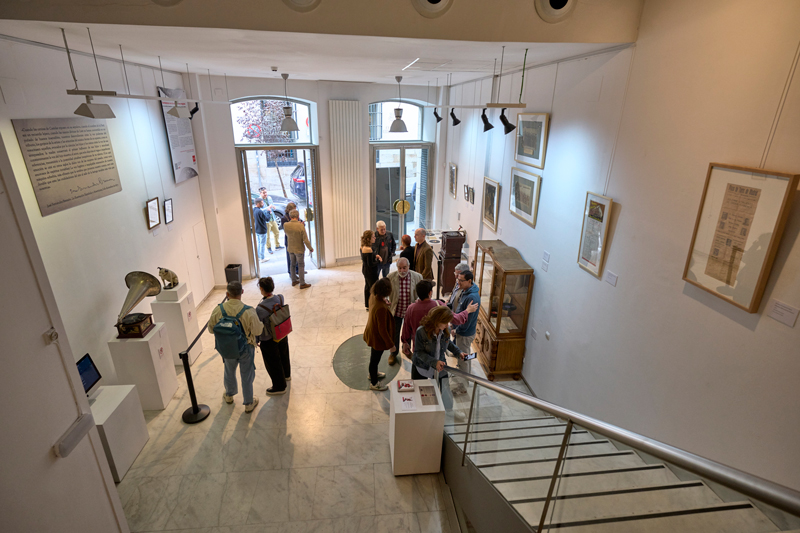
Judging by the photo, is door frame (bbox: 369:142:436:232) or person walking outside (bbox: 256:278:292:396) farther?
door frame (bbox: 369:142:436:232)

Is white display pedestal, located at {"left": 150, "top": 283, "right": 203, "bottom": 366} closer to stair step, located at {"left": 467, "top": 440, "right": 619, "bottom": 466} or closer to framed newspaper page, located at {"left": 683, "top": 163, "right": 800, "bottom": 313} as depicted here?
stair step, located at {"left": 467, "top": 440, "right": 619, "bottom": 466}

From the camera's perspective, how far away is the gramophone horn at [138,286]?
4.97 m

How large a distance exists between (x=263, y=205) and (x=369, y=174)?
8.15 feet

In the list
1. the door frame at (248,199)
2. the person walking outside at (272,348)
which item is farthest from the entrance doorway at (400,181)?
the person walking outside at (272,348)

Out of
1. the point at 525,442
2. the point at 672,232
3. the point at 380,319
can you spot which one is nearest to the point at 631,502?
the point at 525,442

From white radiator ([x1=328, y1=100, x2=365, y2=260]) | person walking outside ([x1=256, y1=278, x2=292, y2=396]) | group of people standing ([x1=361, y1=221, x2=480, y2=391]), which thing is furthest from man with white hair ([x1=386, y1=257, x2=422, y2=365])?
white radiator ([x1=328, y1=100, x2=365, y2=260])

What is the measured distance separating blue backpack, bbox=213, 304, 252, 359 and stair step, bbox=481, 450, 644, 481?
9.33 ft

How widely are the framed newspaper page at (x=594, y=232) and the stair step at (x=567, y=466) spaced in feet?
6.02

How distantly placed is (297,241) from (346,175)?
2052 millimetres

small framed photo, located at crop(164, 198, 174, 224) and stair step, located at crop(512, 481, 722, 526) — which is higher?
small framed photo, located at crop(164, 198, 174, 224)

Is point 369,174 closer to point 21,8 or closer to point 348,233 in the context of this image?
point 348,233

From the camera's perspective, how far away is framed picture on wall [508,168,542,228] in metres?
5.28

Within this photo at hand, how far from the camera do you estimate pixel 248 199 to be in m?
8.48

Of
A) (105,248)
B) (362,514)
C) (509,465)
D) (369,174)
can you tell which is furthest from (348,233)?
(509,465)
